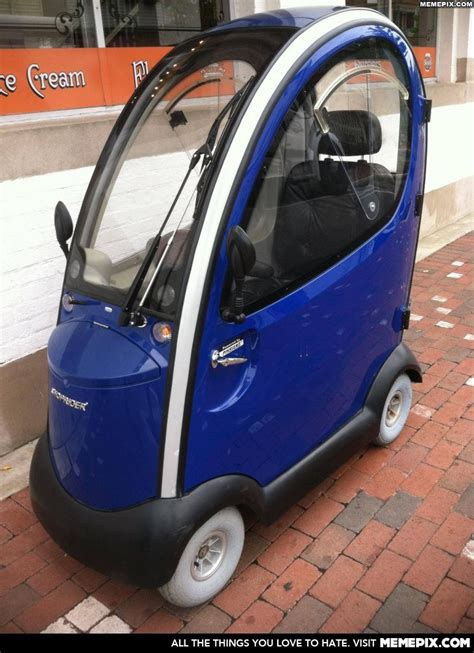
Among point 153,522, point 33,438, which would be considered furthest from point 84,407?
point 33,438

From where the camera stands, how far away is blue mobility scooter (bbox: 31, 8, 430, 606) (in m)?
2.21

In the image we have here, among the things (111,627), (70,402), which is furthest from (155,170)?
(111,627)

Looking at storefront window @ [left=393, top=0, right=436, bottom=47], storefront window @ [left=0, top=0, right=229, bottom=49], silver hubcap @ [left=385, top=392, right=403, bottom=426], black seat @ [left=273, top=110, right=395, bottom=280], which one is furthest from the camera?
storefront window @ [left=393, top=0, right=436, bottom=47]

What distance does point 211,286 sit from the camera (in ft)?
7.12

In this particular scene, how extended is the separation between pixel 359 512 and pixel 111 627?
4.15ft

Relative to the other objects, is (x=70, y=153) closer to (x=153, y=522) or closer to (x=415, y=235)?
(x=415, y=235)

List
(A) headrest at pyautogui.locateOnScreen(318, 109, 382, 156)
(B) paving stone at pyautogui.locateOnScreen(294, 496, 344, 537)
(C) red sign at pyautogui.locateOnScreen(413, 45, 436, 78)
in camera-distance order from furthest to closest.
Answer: (C) red sign at pyautogui.locateOnScreen(413, 45, 436, 78)
(B) paving stone at pyautogui.locateOnScreen(294, 496, 344, 537)
(A) headrest at pyautogui.locateOnScreen(318, 109, 382, 156)

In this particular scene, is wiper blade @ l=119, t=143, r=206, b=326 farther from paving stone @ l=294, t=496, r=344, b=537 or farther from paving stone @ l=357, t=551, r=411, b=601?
paving stone @ l=357, t=551, r=411, b=601

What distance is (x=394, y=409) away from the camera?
3496 millimetres

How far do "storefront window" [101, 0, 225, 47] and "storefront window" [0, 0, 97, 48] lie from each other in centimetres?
14

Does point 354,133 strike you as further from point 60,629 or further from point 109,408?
point 60,629

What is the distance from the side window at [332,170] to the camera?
239 centimetres

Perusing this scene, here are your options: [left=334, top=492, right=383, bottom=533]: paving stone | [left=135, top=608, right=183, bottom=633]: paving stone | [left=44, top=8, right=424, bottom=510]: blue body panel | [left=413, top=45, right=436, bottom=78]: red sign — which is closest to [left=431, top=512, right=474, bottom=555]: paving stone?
[left=334, top=492, right=383, bottom=533]: paving stone

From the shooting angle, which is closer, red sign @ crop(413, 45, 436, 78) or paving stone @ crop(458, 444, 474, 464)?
paving stone @ crop(458, 444, 474, 464)
